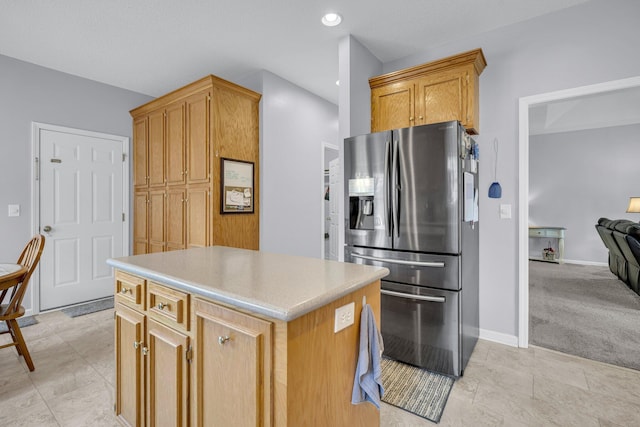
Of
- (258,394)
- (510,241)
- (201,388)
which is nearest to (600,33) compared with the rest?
(510,241)

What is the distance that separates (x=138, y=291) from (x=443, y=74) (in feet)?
9.18

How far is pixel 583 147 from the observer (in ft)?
21.0

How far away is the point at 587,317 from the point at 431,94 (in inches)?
113

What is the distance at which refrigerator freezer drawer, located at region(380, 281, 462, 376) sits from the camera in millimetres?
2227

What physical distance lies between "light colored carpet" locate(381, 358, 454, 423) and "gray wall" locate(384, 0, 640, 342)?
0.97 m

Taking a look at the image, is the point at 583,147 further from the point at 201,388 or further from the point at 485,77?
the point at 201,388

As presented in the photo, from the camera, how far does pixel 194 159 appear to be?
3.36m

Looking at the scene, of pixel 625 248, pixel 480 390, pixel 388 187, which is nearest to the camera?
pixel 480 390

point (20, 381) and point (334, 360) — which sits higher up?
point (334, 360)

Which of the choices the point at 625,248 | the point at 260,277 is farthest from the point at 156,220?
the point at 625,248

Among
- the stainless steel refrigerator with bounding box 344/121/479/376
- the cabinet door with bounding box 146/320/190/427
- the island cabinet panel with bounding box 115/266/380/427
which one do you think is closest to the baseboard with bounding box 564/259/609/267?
the stainless steel refrigerator with bounding box 344/121/479/376

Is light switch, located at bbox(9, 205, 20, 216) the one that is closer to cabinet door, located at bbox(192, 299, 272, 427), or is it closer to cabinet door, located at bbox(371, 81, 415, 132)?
cabinet door, located at bbox(192, 299, 272, 427)

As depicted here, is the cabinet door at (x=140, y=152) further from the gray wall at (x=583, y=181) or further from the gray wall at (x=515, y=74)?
the gray wall at (x=583, y=181)

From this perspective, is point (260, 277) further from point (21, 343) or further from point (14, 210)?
point (14, 210)
